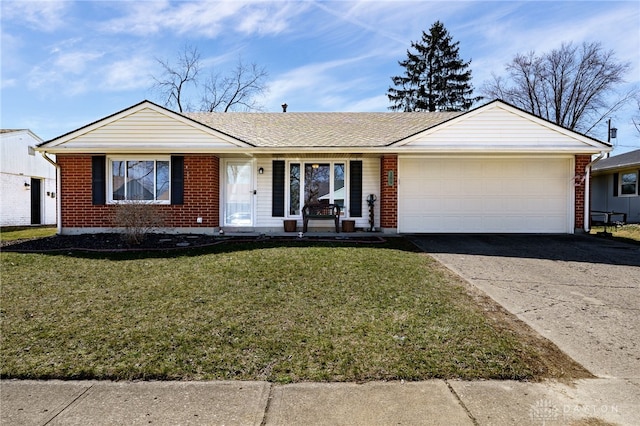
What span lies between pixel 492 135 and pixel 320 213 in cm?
568

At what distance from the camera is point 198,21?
36.0 feet

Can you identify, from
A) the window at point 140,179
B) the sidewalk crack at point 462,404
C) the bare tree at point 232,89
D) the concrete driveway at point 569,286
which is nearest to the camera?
the sidewalk crack at point 462,404

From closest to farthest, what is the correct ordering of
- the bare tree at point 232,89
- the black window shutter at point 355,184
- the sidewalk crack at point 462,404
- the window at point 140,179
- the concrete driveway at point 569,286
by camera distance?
the sidewalk crack at point 462,404 < the concrete driveway at point 569,286 < the window at point 140,179 < the black window shutter at point 355,184 < the bare tree at point 232,89

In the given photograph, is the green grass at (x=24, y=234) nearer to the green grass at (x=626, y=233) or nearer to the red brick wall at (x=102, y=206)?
Result: the red brick wall at (x=102, y=206)

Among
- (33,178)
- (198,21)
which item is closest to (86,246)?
(198,21)

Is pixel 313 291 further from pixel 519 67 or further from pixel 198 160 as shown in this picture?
pixel 519 67

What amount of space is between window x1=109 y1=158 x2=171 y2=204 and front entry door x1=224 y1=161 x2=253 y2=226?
1.84 m

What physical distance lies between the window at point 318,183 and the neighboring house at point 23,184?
1303 cm

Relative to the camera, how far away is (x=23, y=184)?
1811 centimetres

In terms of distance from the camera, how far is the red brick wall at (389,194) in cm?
1098

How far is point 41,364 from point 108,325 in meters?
0.82

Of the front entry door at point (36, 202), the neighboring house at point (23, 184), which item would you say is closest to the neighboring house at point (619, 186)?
the neighboring house at point (23, 184)

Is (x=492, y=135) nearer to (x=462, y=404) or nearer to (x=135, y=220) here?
(x=462, y=404)

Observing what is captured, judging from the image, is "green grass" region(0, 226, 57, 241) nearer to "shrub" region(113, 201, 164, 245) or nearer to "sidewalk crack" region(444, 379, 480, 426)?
"shrub" region(113, 201, 164, 245)
